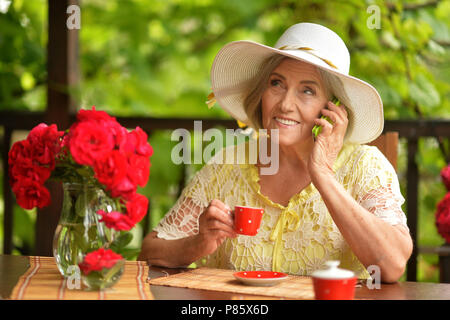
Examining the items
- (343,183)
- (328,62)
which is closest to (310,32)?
(328,62)

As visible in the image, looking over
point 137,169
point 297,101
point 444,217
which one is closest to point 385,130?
point 444,217

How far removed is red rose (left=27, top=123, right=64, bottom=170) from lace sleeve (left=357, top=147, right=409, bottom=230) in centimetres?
92

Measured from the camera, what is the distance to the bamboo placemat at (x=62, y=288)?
4.35 feet

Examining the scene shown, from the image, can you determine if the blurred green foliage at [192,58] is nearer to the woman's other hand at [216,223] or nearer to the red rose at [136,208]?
the woman's other hand at [216,223]

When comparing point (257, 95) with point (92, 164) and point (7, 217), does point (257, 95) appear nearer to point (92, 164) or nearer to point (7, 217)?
point (92, 164)

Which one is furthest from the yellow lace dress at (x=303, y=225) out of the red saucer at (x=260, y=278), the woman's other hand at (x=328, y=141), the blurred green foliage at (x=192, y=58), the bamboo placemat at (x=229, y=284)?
the blurred green foliage at (x=192, y=58)

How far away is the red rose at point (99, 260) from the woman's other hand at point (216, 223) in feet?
1.21

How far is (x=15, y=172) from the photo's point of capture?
54.9 inches

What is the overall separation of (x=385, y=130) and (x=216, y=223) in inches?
57.3

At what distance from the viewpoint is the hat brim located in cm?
183

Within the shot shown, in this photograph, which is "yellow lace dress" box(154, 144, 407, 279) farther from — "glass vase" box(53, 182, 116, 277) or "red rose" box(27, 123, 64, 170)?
"red rose" box(27, 123, 64, 170)

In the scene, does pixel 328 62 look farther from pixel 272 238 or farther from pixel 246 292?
pixel 246 292

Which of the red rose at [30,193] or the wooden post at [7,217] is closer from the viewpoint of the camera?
the red rose at [30,193]

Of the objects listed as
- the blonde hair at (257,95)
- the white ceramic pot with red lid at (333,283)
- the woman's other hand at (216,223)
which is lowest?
the white ceramic pot with red lid at (333,283)
